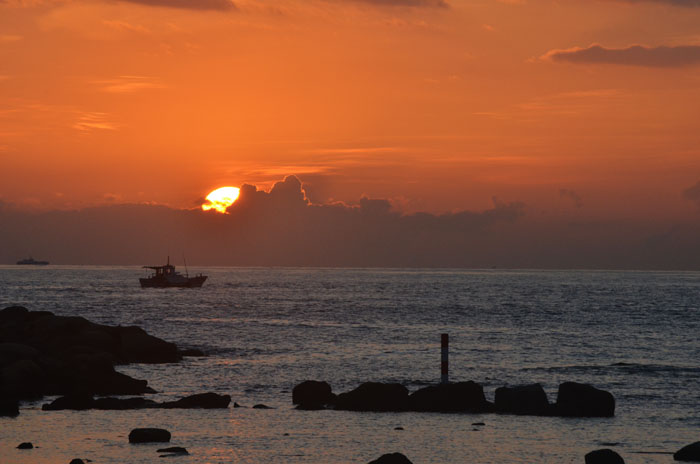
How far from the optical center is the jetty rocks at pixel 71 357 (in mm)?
36125

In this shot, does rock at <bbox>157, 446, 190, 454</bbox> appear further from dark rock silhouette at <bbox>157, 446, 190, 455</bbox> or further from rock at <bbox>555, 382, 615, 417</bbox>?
rock at <bbox>555, 382, 615, 417</bbox>

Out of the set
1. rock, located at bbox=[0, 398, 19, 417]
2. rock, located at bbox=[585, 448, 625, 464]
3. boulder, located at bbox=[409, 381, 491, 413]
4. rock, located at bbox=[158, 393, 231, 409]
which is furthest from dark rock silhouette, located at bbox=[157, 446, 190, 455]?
rock, located at bbox=[585, 448, 625, 464]

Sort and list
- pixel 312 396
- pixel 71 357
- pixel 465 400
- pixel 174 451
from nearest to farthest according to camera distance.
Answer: pixel 174 451 → pixel 465 400 → pixel 312 396 → pixel 71 357

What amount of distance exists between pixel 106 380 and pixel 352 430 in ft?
43.8

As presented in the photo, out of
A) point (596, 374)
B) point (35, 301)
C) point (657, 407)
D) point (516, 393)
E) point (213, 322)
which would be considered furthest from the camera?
point (35, 301)

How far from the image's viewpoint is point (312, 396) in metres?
33.6

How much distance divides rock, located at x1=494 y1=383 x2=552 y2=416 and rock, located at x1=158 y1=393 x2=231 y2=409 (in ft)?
32.9

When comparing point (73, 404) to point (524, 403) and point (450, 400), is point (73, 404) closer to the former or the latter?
point (450, 400)

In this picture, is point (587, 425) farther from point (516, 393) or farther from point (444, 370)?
point (444, 370)

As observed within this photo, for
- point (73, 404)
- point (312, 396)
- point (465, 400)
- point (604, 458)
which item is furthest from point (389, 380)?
point (604, 458)

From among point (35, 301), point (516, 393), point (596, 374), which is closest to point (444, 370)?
point (516, 393)

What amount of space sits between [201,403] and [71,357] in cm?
1093

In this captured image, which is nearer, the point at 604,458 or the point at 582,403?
the point at 604,458

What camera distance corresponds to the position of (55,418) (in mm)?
30172
